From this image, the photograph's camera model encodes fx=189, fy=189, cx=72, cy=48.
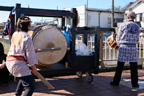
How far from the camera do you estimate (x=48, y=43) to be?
12.9 ft

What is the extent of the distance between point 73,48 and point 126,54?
1265 mm

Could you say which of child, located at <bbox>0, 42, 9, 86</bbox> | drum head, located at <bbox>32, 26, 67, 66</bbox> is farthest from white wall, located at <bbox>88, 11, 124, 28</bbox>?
drum head, located at <bbox>32, 26, 67, 66</bbox>

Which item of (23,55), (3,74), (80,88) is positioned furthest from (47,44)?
(3,74)

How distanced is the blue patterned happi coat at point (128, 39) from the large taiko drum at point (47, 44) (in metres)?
1.41

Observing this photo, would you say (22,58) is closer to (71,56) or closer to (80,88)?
(71,56)

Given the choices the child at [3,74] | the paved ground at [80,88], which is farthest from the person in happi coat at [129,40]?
the child at [3,74]

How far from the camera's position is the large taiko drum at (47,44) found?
12.6 feet

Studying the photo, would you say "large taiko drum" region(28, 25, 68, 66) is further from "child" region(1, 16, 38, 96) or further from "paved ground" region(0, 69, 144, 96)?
"child" region(1, 16, 38, 96)

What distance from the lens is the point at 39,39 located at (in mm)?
3842

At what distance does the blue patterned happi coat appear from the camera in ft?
14.4

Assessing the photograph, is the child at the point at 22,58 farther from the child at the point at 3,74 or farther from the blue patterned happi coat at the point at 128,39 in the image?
the blue patterned happi coat at the point at 128,39

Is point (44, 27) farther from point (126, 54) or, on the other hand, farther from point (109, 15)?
point (109, 15)

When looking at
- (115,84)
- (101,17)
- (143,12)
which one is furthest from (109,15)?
(115,84)

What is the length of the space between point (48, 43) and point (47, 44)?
0.03 metres
